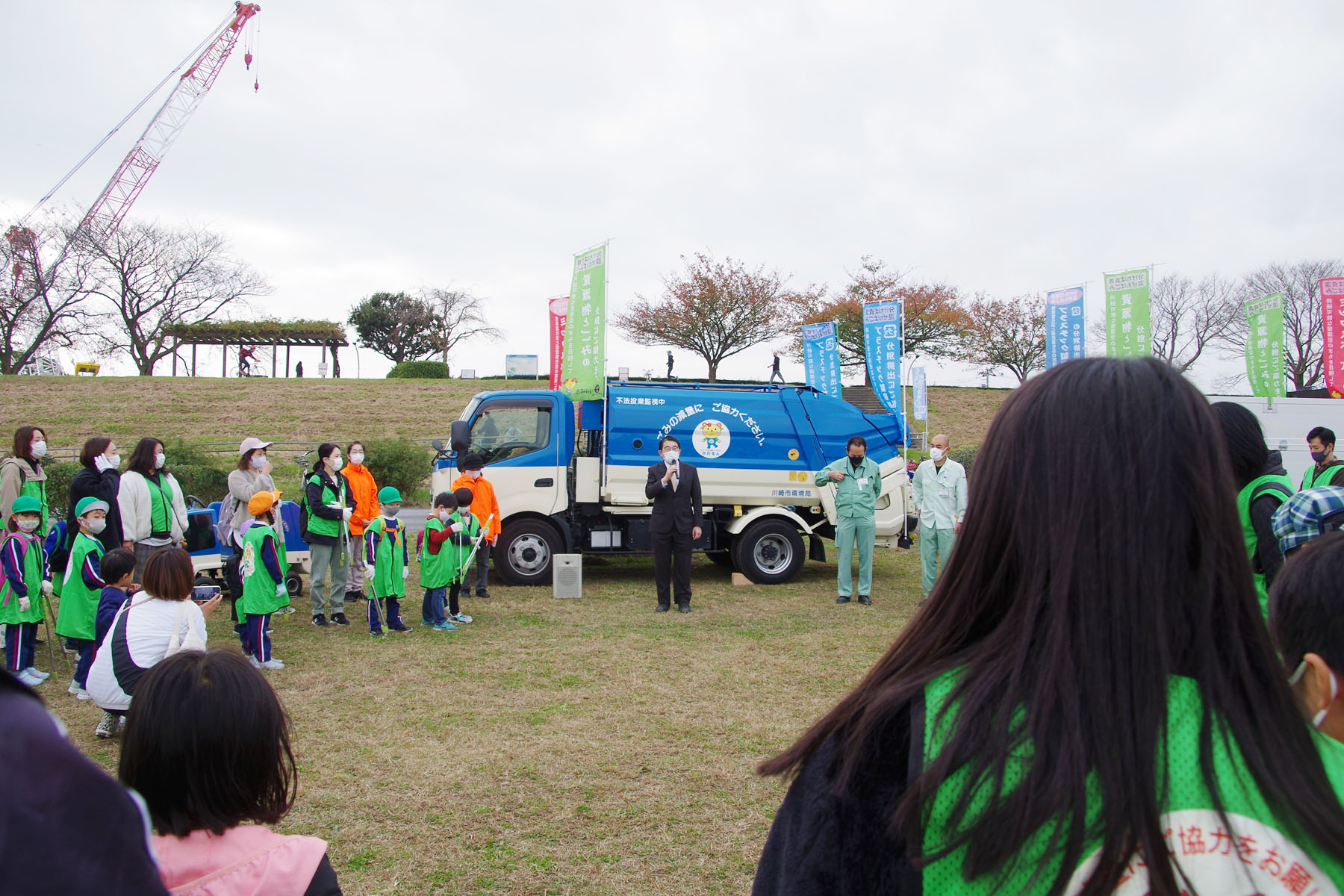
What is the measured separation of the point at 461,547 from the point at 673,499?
92.3 inches

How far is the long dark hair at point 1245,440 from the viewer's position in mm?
3660

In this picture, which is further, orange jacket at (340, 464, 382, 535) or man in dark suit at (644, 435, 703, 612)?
man in dark suit at (644, 435, 703, 612)

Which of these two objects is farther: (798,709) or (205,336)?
(205,336)

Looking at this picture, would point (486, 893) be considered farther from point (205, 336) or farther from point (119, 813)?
point (205, 336)

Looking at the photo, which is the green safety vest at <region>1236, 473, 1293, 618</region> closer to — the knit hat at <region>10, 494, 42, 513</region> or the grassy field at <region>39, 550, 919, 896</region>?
the grassy field at <region>39, 550, 919, 896</region>

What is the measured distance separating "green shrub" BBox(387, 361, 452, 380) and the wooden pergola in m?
6.89

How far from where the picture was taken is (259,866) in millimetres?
1694

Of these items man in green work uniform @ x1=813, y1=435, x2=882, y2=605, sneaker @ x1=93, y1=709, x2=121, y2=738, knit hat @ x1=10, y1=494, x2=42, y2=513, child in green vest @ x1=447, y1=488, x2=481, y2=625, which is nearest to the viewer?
sneaker @ x1=93, y1=709, x2=121, y2=738

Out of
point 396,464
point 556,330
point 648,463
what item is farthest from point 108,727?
point 556,330

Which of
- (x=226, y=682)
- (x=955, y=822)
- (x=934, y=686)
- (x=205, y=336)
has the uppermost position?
(x=205, y=336)

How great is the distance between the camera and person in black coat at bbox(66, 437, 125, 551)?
618cm

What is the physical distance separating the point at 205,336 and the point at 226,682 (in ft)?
143

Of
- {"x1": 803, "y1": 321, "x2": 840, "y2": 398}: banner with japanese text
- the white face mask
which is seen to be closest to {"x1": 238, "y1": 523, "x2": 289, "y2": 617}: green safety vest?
the white face mask

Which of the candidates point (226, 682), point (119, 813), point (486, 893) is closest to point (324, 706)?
point (486, 893)
